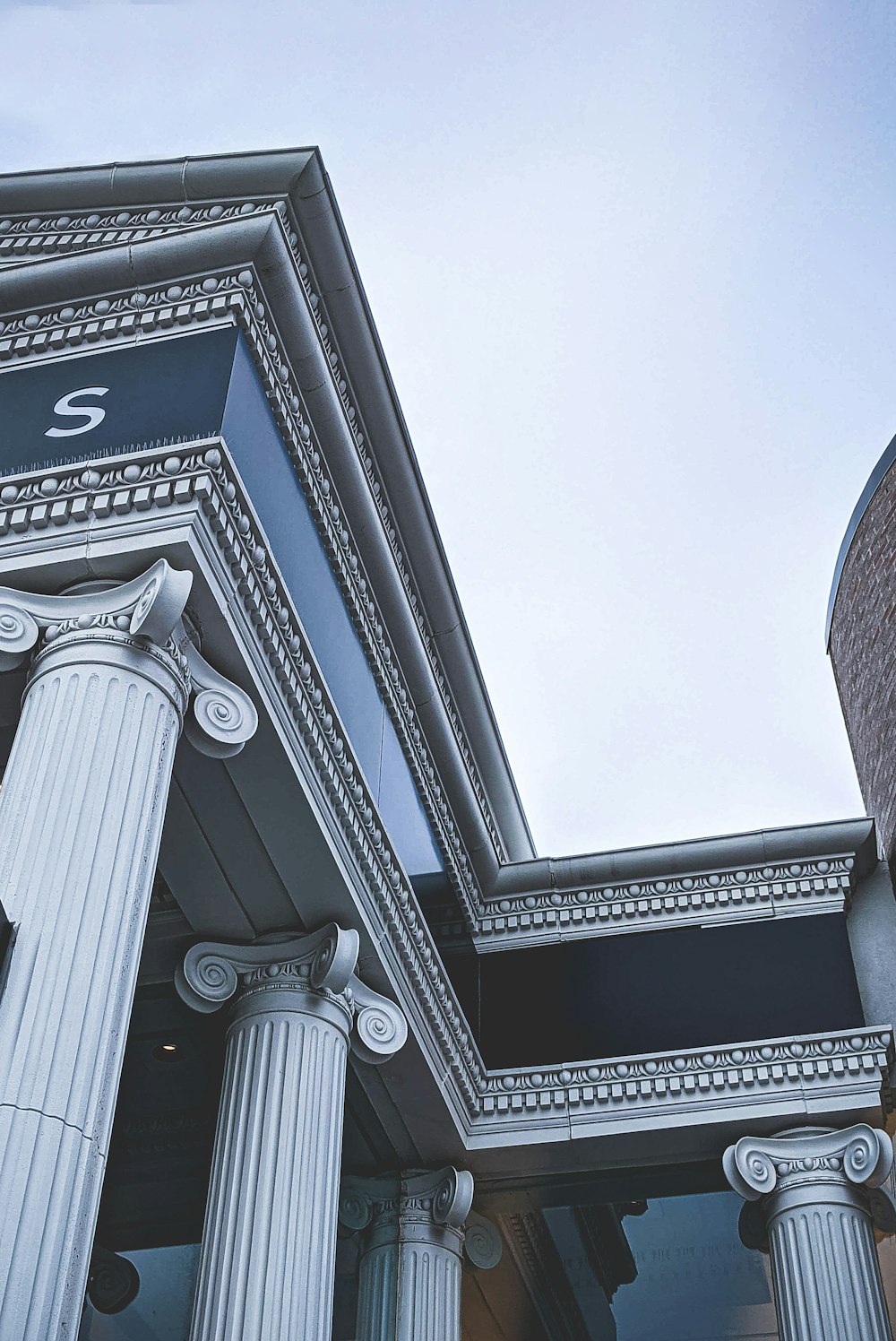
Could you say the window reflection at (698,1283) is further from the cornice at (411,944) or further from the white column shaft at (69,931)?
the white column shaft at (69,931)

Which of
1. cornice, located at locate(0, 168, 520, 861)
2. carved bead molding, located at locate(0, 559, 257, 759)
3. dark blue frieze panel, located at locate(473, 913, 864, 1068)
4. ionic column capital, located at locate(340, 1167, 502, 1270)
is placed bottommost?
ionic column capital, located at locate(340, 1167, 502, 1270)

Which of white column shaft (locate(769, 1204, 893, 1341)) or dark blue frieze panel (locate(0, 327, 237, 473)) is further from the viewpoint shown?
white column shaft (locate(769, 1204, 893, 1341))

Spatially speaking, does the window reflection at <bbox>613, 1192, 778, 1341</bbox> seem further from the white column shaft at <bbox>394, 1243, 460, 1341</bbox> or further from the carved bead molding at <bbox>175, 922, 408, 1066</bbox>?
the carved bead molding at <bbox>175, 922, 408, 1066</bbox>

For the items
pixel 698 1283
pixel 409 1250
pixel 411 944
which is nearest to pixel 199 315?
pixel 411 944

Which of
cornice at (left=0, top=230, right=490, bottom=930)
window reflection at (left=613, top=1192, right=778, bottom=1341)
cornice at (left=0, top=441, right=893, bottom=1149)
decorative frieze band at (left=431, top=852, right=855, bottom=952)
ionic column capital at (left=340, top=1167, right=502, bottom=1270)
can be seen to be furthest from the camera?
decorative frieze band at (left=431, top=852, right=855, bottom=952)

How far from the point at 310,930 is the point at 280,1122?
5.27ft

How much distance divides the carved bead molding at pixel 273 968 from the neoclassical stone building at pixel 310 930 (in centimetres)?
4

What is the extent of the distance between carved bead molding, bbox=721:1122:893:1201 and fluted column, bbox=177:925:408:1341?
13.1 ft

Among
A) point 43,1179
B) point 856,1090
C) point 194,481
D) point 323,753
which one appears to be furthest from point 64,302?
point 856,1090

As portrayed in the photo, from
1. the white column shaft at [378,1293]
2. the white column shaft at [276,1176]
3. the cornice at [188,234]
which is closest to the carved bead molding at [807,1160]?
the white column shaft at [378,1293]

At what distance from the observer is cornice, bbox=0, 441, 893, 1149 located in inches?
415

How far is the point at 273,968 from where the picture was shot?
12.4 metres

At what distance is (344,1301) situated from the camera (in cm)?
1443

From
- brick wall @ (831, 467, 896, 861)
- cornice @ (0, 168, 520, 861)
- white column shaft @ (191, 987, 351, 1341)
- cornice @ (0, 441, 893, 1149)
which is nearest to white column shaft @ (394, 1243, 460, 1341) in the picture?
cornice @ (0, 441, 893, 1149)
